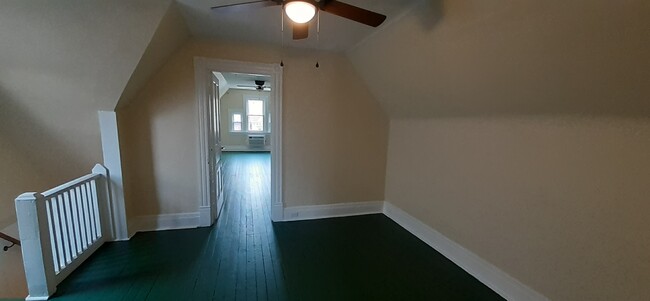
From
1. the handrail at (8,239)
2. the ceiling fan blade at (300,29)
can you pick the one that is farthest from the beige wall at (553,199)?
the handrail at (8,239)

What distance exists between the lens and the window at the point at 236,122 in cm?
935

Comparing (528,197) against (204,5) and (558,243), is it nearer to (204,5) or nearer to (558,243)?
(558,243)

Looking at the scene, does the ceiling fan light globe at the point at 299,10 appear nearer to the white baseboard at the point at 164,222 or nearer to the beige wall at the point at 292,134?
the beige wall at the point at 292,134

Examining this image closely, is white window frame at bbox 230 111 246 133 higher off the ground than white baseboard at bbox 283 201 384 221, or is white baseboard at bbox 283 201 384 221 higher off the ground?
white window frame at bbox 230 111 246 133

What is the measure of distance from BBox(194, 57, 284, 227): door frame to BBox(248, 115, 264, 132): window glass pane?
6771mm

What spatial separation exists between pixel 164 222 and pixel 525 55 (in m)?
3.70

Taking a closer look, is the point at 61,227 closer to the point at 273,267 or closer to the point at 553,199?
the point at 273,267

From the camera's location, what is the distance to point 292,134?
3164 millimetres

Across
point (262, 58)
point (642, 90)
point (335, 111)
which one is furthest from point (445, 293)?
point (262, 58)

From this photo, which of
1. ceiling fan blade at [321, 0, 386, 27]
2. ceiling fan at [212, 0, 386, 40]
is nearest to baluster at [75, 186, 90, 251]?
ceiling fan at [212, 0, 386, 40]

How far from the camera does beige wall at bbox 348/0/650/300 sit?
1272 mm

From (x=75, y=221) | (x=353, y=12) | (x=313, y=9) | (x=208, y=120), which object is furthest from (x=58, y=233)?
(x=353, y=12)

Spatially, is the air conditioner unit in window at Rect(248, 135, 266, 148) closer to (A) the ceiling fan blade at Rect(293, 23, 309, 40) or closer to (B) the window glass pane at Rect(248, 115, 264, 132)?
(B) the window glass pane at Rect(248, 115, 264, 132)

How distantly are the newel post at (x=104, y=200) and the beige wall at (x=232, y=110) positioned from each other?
22.8ft
